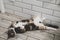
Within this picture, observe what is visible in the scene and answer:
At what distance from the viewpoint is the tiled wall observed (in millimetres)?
1886

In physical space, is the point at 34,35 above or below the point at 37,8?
below

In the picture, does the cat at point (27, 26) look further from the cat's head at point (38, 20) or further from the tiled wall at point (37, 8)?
the tiled wall at point (37, 8)

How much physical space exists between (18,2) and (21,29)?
0.46 meters

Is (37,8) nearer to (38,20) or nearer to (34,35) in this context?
(38,20)

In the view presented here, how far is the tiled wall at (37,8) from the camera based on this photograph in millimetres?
1886

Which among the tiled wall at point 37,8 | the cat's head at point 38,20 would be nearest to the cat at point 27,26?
the cat's head at point 38,20

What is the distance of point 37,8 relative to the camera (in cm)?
199

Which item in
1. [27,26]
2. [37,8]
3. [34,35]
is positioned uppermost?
[37,8]

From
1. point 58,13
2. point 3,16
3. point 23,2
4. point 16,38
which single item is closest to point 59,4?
point 58,13

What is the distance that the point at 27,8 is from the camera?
2068 millimetres

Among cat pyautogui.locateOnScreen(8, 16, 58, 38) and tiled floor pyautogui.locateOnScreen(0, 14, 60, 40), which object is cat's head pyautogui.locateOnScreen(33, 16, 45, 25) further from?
tiled floor pyautogui.locateOnScreen(0, 14, 60, 40)

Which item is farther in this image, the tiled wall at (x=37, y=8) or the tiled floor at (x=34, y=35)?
the tiled wall at (x=37, y=8)

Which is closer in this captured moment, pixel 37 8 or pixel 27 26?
pixel 27 26

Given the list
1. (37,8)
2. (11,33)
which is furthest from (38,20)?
(11,33)
